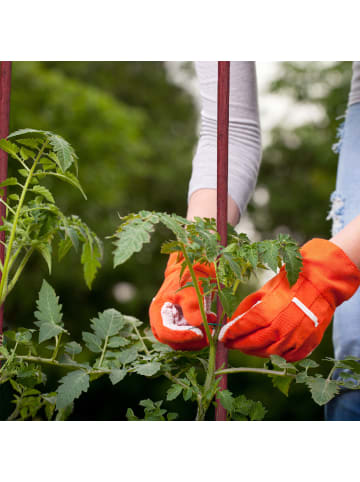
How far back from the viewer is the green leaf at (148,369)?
0.85 metres

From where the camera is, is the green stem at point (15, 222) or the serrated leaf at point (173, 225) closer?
the serrated leaf at point (173, 225)

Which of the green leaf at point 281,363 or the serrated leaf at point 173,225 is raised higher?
the serrated leaf at point 173,225

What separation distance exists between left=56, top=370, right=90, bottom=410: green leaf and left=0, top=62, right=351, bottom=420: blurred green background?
2.79m

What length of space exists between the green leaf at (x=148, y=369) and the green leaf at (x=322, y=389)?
0.24 metres

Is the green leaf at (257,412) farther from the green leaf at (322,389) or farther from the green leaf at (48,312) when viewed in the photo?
the green leaf at (48,312)

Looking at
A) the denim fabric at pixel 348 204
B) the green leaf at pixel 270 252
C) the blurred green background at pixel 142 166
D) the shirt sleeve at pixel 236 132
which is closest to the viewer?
the green leaf at pixel 270 252

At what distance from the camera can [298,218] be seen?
768cm

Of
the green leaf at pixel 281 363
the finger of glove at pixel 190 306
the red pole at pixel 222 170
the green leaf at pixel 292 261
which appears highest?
the red pole at pixel 222 170

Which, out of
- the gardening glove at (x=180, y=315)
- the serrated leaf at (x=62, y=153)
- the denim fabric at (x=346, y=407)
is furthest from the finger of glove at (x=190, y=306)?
the denim fabric at (x=346, y=407)

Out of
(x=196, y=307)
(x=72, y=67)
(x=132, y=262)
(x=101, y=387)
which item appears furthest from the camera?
(x=72, y=67)

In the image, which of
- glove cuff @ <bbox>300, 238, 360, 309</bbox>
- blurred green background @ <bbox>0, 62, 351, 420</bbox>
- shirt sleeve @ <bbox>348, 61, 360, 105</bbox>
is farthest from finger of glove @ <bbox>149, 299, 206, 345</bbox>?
blurred green background @ <bbox>0, 62, 351, 420</bbox>
